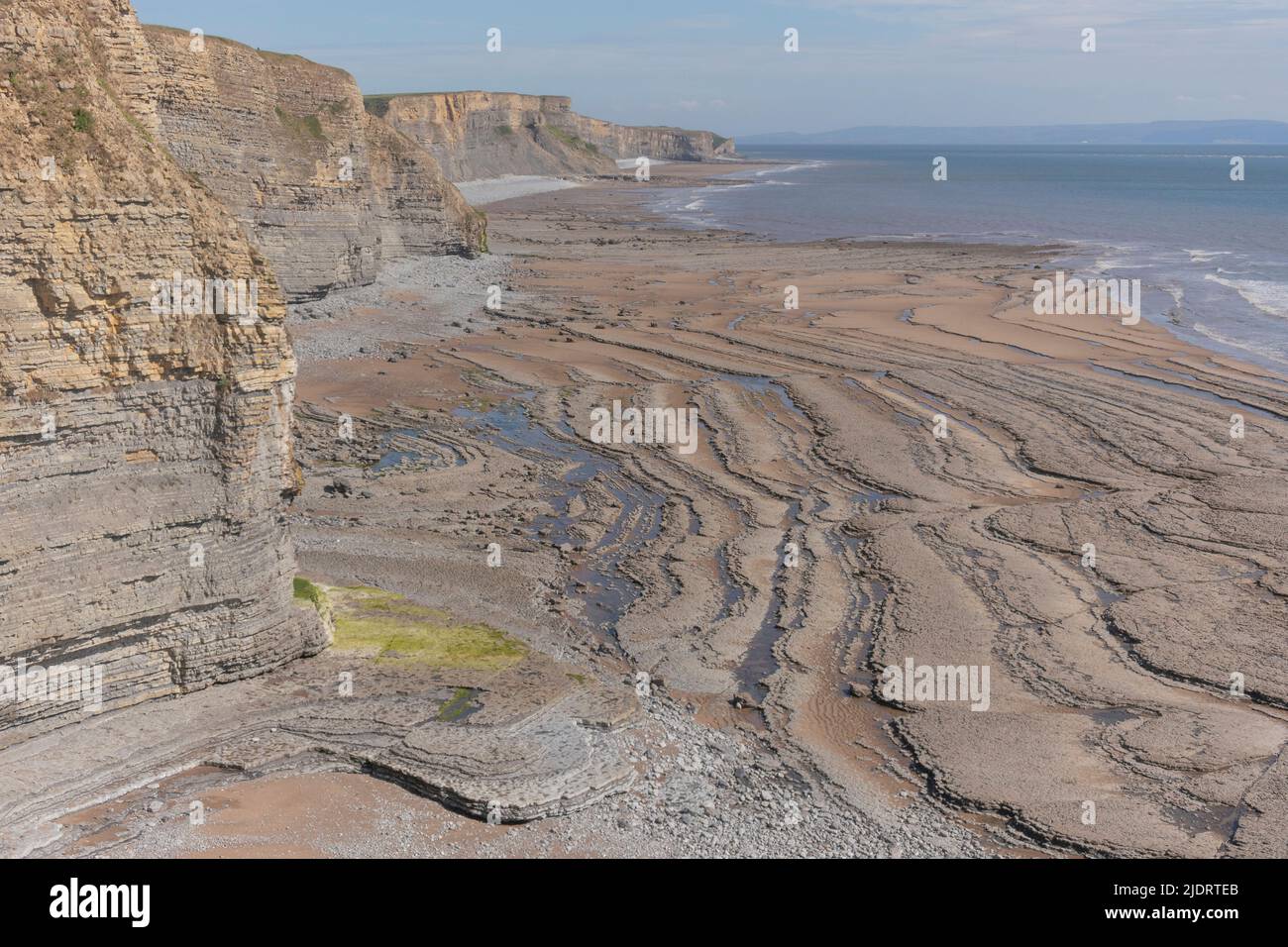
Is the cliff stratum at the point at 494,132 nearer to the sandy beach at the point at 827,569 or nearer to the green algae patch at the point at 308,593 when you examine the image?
the sandy beach at the point at 827,569

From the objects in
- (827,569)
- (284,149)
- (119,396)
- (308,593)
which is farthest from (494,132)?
(119,396)

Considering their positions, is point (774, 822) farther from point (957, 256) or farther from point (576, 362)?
point (957, 256)

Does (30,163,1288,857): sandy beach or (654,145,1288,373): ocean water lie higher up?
(654,145,1288,373): ocean water

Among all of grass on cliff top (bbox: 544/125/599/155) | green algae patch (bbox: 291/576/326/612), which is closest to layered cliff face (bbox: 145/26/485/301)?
green algae patch (bbox: 291/576/326/612)

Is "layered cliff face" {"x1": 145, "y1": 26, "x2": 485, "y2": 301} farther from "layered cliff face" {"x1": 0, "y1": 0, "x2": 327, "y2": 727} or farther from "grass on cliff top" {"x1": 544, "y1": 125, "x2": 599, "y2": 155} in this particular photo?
"grass on cliff top" {"x1": 544, "y1": 125, "x2": 599, "y2": 155}

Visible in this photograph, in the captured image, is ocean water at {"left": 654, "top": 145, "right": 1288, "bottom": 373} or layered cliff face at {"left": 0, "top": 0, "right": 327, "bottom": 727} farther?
ocean water at {"left": 654, "top": 145, "right": 1288, "bottom": 373}

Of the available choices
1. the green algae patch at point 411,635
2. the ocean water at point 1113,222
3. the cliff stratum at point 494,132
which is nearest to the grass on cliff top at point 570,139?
the cliff stratum at point 494,132

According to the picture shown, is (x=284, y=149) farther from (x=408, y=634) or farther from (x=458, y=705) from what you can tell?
(x=458, y=705)
